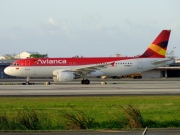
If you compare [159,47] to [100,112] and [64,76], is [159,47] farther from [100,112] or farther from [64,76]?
[100,112]

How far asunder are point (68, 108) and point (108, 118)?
16.7 ft

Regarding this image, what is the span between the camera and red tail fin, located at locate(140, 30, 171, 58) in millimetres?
67688

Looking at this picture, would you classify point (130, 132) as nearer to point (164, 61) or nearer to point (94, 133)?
point (94, 133)

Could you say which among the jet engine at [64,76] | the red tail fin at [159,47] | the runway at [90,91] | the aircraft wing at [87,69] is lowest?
the runway at [90,91]

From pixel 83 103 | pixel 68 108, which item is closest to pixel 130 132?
pixel 68 108

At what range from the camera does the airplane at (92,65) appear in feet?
213

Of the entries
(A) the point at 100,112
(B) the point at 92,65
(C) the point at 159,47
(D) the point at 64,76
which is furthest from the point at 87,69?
(A) the point at 100,112

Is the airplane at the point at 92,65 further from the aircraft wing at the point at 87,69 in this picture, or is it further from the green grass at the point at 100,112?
the green grass at the point at 100,112

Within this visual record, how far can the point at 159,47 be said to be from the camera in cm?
6775

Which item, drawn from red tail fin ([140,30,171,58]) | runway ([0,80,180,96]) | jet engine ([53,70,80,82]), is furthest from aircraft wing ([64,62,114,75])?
runway ([0,80,180,96])

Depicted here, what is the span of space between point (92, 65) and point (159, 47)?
10010 mm

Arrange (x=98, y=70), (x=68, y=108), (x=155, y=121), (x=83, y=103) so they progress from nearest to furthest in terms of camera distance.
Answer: (x=155, y=121)
(x=68, y=108)
(x=83, y=103)
(x=98, y=70)

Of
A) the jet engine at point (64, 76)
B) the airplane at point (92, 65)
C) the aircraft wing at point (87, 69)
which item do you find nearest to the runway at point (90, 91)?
the jet engine at point (64, 76)

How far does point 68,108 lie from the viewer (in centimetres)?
2909
